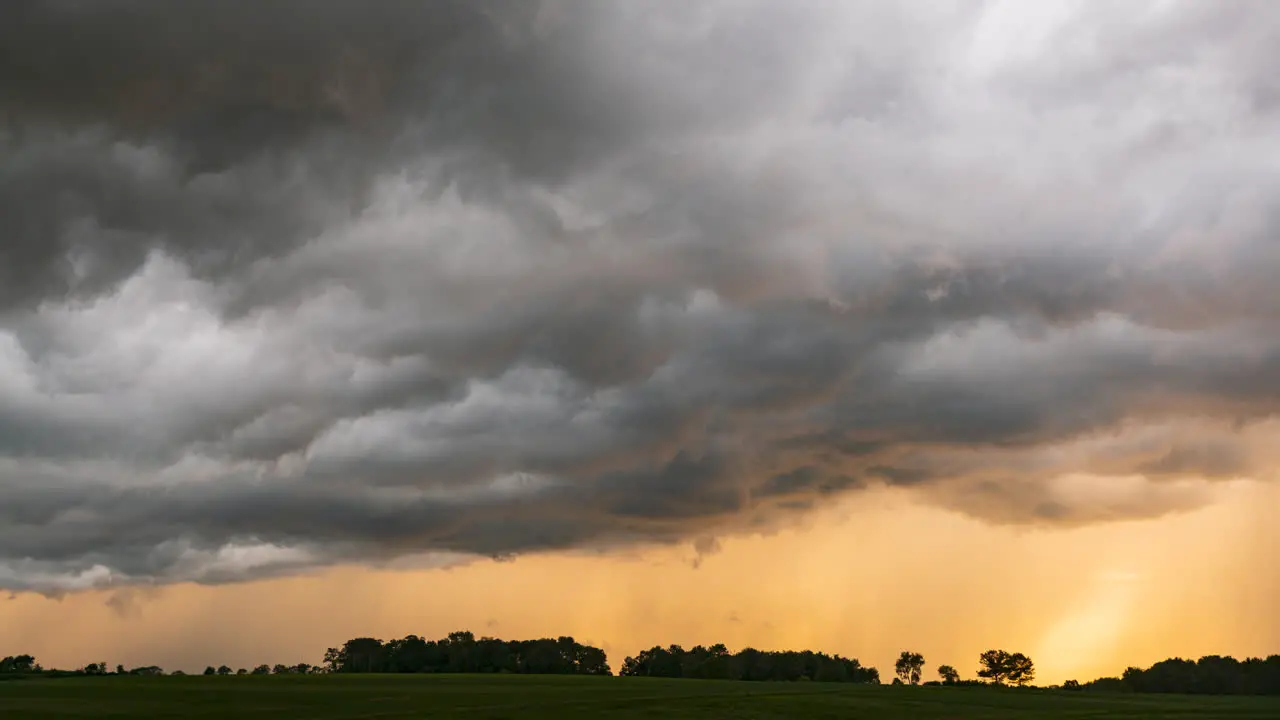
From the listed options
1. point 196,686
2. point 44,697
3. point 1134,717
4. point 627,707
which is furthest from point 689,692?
point 44,697

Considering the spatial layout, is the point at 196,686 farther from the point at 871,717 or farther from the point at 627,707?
the point at 871,717

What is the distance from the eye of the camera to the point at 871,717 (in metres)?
134

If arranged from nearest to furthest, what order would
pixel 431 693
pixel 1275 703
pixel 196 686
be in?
pixel 431 693 → pixel 196 686 → pixel 1275 703

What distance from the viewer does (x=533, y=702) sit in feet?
Result: 475

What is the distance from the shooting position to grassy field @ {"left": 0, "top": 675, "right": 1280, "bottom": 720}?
125 metres

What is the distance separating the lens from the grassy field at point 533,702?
125 meters

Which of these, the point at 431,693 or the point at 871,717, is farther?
the point at 431,693

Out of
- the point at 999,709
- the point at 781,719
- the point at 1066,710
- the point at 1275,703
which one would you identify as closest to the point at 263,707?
the point at 781,719

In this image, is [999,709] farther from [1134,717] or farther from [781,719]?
[781,719]

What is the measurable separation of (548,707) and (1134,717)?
73831 mm

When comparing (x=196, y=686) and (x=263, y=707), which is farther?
(x=196, y=686)

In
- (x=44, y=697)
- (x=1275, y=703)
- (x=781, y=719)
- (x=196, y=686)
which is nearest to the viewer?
(x=781, y=719)

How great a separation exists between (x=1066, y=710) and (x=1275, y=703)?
2506 inches

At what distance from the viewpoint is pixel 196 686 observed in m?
176
